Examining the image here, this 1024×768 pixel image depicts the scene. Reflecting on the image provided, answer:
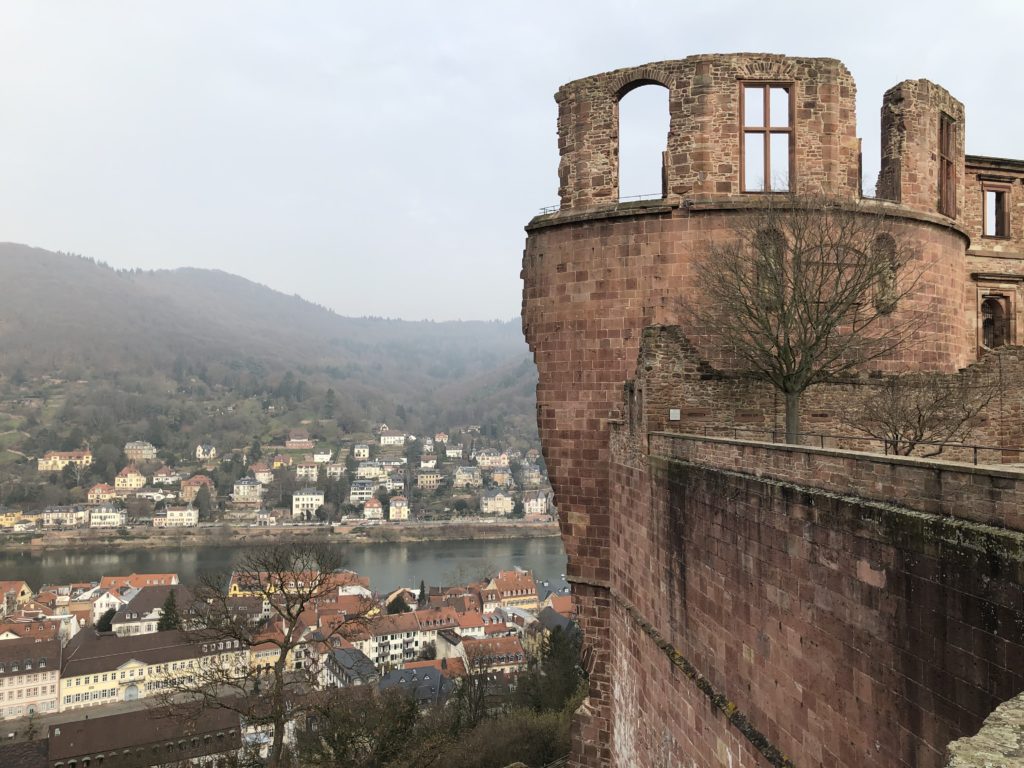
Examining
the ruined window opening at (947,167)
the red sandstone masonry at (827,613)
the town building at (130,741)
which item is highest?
the ruined window opening at (947,167)

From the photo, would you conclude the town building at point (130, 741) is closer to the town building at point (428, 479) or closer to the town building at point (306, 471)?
the town building at point (306, 471)

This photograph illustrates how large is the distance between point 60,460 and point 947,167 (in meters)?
165

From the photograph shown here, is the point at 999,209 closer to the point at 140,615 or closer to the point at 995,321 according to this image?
the point at 995,321

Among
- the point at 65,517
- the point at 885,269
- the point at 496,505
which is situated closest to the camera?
the point at 885,269

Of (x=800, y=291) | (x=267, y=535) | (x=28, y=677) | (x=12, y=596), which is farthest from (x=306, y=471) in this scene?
(x=800, y=291)

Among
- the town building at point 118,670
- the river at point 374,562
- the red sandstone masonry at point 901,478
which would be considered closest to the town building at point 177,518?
the river at point 374,562

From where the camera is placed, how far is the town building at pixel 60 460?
481 feet

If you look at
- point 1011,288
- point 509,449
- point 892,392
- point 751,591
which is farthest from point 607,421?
point 509,449

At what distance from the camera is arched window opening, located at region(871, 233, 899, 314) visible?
10922mm

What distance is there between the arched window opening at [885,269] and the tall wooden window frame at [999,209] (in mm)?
6332

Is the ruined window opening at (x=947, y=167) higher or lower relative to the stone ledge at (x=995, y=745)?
higher

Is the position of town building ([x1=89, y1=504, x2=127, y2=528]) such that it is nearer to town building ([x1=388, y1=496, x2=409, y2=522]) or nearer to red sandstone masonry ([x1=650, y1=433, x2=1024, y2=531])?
town building ([x1=388, y1=496, x2=409, y2=522])

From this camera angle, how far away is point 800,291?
33.4ft

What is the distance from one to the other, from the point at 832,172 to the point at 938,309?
9.12ft
